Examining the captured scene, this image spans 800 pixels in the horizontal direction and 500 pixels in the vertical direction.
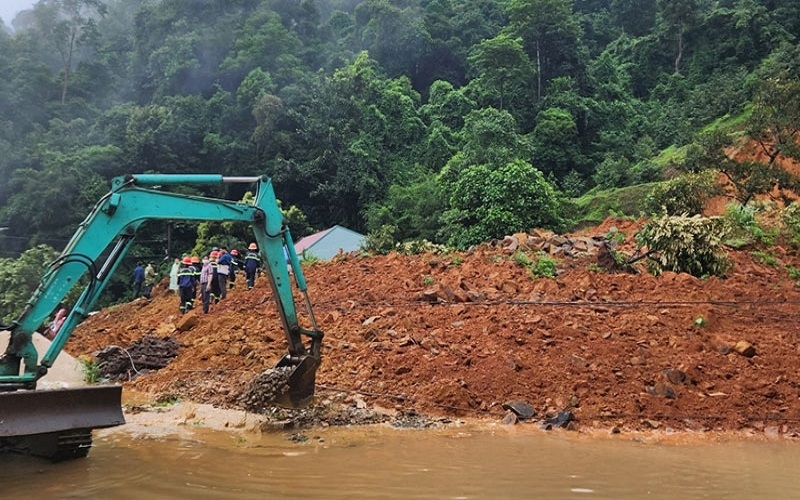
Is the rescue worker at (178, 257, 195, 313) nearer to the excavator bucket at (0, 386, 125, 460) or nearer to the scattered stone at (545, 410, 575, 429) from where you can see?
the excavator bucket at (0, 386, 125, 460)

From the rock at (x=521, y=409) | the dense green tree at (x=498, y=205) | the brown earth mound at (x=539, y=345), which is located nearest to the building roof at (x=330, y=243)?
the dense green tree at (x=498, y=205)

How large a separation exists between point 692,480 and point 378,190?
33662 millimetres

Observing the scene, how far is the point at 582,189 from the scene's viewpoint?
117 feet

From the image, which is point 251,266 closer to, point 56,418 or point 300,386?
point 300,386

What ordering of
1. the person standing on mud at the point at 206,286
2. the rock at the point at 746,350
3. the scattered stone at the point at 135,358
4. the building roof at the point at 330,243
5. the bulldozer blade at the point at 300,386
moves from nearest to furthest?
the bulldozer blade at the point at 300,386, the rock at the point at 746,350, the scattered stone at the point at 135,358, the person standing on mud at the point at 206,286, the building roof at the point at 330,243

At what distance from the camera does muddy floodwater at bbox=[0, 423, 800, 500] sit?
182 inches

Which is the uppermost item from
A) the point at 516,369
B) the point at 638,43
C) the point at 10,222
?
the point at 638,43

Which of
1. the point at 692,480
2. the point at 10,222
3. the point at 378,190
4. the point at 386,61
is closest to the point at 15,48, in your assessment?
the point at 10,222

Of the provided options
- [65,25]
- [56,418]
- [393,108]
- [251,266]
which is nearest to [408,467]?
[56,418]

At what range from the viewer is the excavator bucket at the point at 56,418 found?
4.79 m

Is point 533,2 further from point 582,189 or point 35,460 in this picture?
point 35,460

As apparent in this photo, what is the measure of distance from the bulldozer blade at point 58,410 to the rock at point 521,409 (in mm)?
4282

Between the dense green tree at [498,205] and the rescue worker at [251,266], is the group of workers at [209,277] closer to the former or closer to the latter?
the rescue worker at [251,266]

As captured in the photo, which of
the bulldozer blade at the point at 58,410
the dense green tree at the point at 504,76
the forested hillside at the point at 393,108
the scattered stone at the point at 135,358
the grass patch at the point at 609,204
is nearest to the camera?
the bulldozer blade at the point at 58,410
